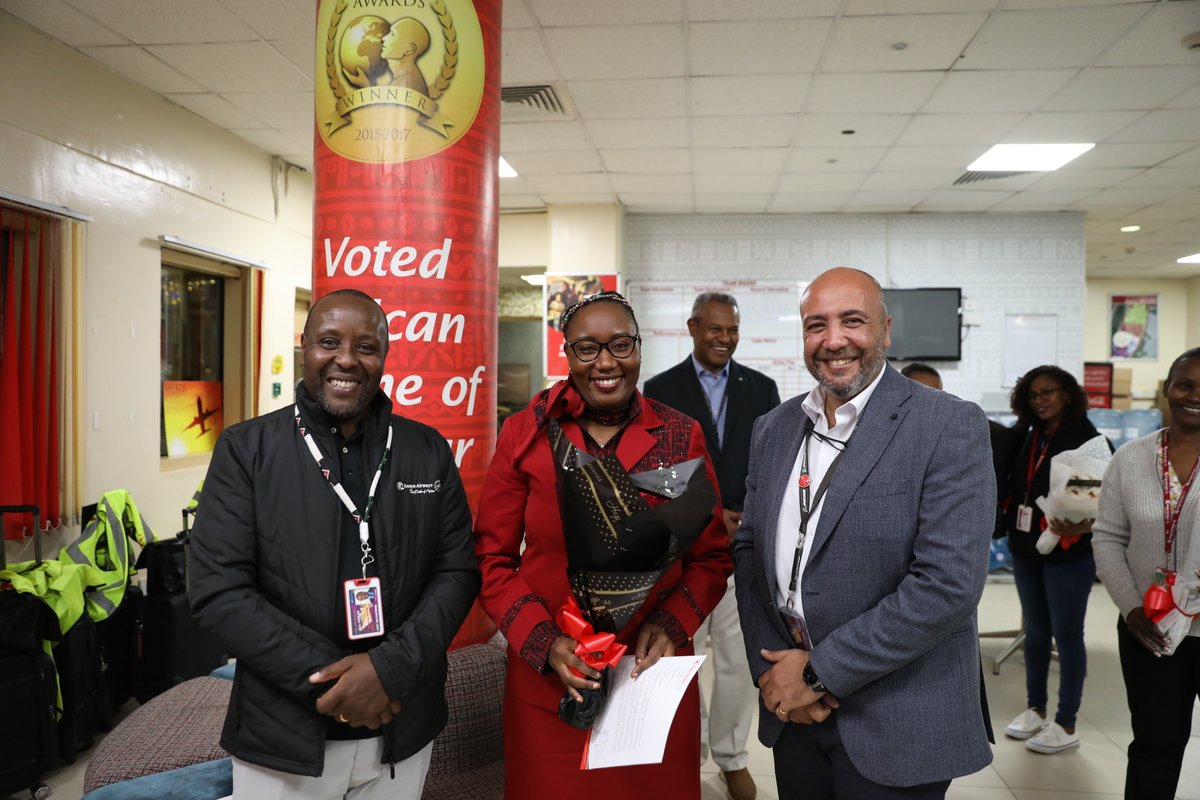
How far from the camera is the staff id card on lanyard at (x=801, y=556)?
1.48 m

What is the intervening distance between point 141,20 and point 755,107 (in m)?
3.47

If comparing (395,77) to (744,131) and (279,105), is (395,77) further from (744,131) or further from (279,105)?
(744,131)

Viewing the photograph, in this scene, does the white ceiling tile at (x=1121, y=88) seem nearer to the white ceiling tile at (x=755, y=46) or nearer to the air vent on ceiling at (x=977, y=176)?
the air vent on ceiling at (x=977, y=176)

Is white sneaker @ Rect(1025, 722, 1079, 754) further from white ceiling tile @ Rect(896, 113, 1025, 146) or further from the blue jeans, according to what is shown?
white ceiling tile @ Rect(896, 113, 1025, 146)

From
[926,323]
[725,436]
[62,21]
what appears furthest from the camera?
[926,323]

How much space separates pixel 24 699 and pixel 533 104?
4041 mm

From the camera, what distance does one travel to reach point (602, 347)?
5.25 ft

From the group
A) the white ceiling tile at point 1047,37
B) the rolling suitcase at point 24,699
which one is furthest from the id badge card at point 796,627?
the white ceiling tile at point 1047,37

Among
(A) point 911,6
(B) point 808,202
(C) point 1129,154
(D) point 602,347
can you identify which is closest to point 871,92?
(A) point 911,6

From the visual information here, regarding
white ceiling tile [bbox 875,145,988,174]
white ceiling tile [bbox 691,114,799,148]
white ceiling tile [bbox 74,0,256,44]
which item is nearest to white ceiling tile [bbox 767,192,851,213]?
white ceiling tile [bbox 875,145,988,174]

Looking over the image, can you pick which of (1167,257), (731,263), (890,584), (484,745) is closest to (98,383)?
(484,745)

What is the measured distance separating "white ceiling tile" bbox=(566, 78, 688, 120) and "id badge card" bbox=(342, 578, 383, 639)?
3.84 m

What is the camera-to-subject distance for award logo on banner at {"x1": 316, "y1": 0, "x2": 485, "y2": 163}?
242 centimetres

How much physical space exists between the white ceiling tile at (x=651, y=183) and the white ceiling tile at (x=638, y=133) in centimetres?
82
